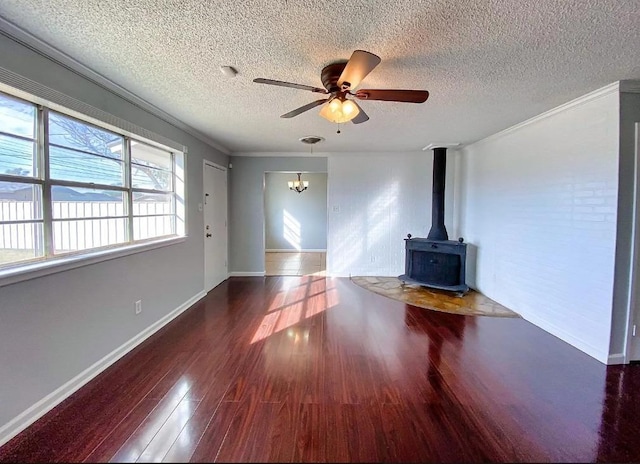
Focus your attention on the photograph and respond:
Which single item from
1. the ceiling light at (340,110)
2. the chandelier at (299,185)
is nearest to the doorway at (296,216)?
the chandelier at (299,185)

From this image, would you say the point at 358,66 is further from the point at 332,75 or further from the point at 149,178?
the point at 149,178

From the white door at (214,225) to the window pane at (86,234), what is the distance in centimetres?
Answer: 170

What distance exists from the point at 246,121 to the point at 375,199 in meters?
2.91

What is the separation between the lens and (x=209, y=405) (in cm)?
189

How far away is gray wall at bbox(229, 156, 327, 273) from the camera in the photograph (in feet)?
18.4

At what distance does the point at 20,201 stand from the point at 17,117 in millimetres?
508

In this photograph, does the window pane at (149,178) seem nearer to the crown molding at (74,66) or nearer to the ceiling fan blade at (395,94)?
the crown molding at (74,66)

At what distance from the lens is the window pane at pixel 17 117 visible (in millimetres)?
1726

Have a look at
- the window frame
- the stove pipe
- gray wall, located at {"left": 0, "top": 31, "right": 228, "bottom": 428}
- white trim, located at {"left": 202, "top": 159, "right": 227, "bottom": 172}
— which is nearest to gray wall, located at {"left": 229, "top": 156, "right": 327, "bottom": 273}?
white trim, located at {"left": 202, "top": 159, "right": 227, "bottom": 172}

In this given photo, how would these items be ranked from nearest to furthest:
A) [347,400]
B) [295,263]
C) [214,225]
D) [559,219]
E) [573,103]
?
1. [347,400]
2. [573,103]
3. [559,219]
4. [214,225]
5. [295,263]

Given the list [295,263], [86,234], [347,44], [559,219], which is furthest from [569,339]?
[295,263]

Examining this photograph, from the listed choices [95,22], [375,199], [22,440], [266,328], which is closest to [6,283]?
[22,440]

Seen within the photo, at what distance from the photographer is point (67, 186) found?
2.14m

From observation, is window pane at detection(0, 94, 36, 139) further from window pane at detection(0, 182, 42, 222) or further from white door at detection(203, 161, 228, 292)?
white door at detection(203, 161, 228, 292)
